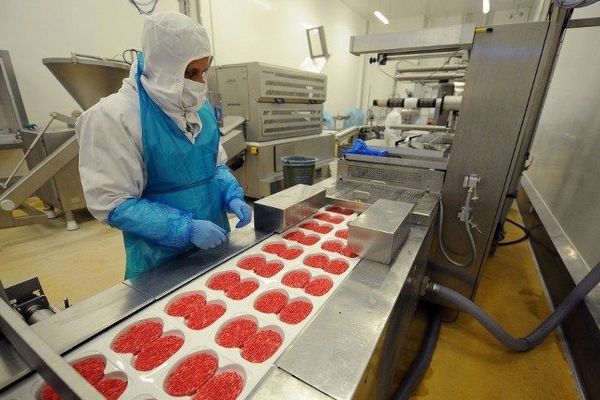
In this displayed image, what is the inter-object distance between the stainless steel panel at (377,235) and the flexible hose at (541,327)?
660mm

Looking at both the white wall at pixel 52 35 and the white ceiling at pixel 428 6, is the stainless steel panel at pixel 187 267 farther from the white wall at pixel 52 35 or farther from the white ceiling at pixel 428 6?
the white ceiling at pixel 428 6

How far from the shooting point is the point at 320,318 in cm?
75

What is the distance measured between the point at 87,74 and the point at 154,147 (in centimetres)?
208

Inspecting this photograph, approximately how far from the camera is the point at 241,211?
1289 mm

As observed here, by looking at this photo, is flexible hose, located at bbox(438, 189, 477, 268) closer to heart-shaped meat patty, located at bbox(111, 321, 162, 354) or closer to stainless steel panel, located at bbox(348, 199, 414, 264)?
stainless steel panel, located at bbox(348, 199, 414, 264)

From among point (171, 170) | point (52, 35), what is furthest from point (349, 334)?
point (52, 35)

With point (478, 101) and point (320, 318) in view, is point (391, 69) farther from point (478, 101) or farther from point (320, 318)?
point (320, 318)

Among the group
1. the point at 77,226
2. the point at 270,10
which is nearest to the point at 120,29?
the point at 77,226

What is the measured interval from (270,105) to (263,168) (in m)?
0.74

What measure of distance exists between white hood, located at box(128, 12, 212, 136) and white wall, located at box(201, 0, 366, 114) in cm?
375

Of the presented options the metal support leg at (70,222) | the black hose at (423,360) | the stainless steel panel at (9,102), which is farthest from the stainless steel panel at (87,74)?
the black hose at (423,360)

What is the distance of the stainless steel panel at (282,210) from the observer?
47.8 inches

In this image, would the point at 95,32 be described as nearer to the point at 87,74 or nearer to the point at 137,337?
the point at 87,74

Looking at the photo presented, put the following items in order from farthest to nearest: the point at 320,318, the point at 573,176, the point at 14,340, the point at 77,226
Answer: the point at 77,226
the point at 573,176
the point at 320,318
the point at 14,340
